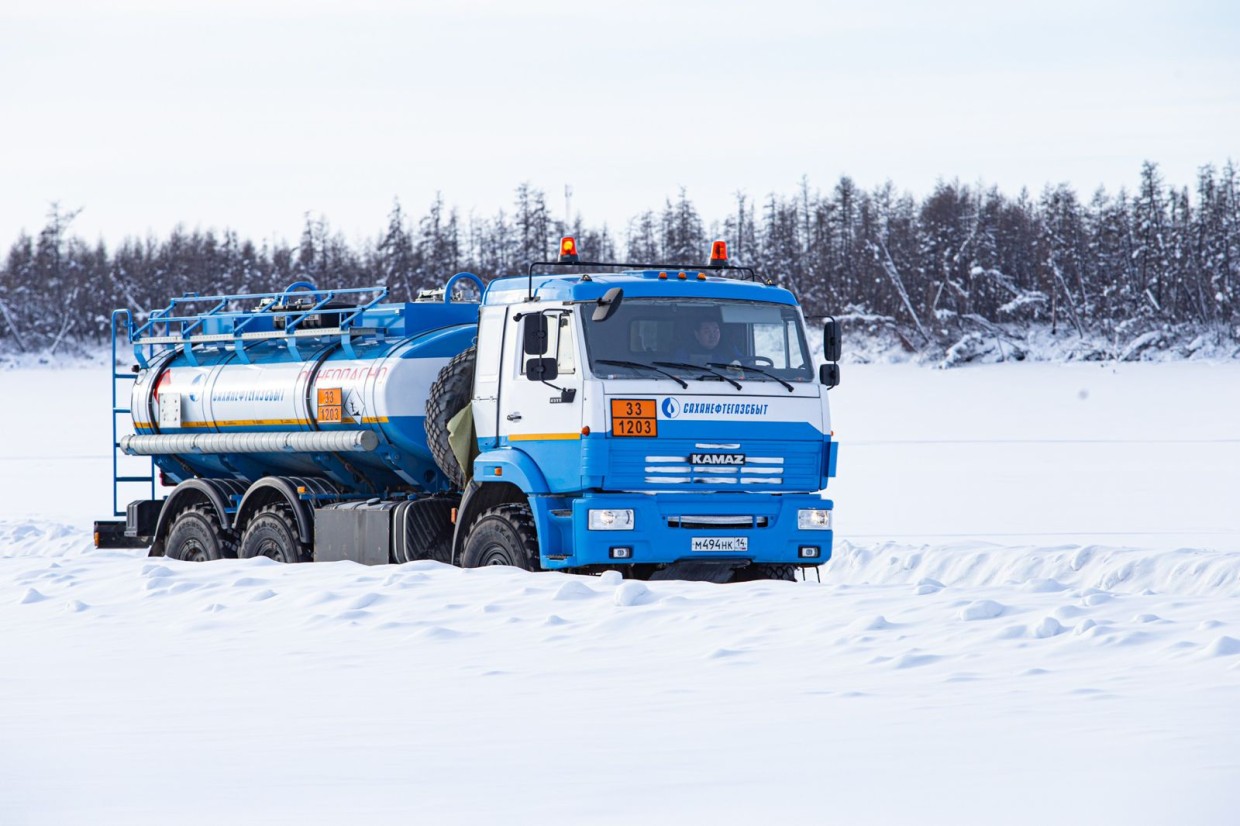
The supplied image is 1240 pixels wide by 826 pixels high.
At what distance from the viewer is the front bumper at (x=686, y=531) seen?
12383 mm

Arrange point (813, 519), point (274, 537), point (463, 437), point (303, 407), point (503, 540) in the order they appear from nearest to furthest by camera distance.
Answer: point (813, 519) → point (503, 540) → point (463, 437) → point (303, 407) → point (274, 537)

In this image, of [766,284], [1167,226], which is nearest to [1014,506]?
[766,284]

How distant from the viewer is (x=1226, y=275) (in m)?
64.3

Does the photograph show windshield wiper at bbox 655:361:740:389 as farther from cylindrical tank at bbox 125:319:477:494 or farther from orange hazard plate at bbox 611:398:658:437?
cylindrical tank at bbox 125:319:477:494

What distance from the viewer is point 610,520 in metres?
12.4

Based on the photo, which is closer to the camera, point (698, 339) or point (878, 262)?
point (698, 339)

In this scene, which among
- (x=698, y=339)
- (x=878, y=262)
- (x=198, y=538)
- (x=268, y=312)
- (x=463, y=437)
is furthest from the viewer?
(x=878, y=262)

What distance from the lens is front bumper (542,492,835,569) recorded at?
12383 millimetres

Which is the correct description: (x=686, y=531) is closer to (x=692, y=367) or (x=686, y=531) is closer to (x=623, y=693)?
(x=692, y=367)

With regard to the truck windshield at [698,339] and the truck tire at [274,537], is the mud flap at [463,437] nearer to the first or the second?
the truck windshield at [698,339]

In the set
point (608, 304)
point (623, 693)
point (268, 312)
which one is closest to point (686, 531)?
point (608, 304)

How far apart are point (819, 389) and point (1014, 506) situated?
947 centimetres

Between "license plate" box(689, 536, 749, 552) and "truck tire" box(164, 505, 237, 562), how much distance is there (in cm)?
564

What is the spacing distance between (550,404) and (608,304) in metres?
0.90
